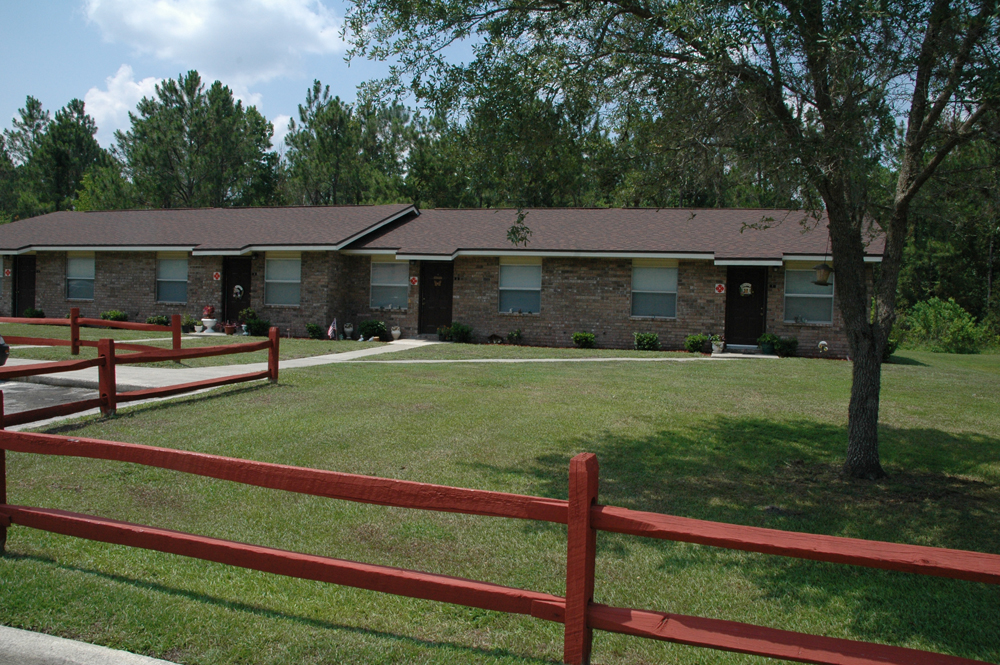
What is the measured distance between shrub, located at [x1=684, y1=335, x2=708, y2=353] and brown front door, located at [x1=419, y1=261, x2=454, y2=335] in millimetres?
7654

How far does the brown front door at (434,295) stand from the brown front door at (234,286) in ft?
20.7

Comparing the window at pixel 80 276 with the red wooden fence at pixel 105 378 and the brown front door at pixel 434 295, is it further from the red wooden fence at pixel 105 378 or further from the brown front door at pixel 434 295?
the red wooden fence at pixel 105 378

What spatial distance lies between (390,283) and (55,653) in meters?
20.7

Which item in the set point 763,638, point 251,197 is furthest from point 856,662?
point 251,197

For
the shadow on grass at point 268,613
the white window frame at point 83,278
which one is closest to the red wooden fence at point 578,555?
the shadow on grass at point 268,613

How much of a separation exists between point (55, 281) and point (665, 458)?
89.0 feet

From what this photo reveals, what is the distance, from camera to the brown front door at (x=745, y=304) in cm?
2134

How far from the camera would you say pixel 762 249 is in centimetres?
2094

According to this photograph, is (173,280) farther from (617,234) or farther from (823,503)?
(823,503)

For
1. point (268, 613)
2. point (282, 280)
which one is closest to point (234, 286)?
point (282, 280)

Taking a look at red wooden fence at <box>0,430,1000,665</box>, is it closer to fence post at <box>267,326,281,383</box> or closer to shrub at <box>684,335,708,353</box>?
fence post at <box>267,326,281,383</box>

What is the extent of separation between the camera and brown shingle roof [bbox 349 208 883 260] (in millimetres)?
21203

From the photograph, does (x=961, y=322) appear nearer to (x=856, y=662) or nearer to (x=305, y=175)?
(x=856, y=662)

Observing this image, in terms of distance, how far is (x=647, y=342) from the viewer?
21.4 m
